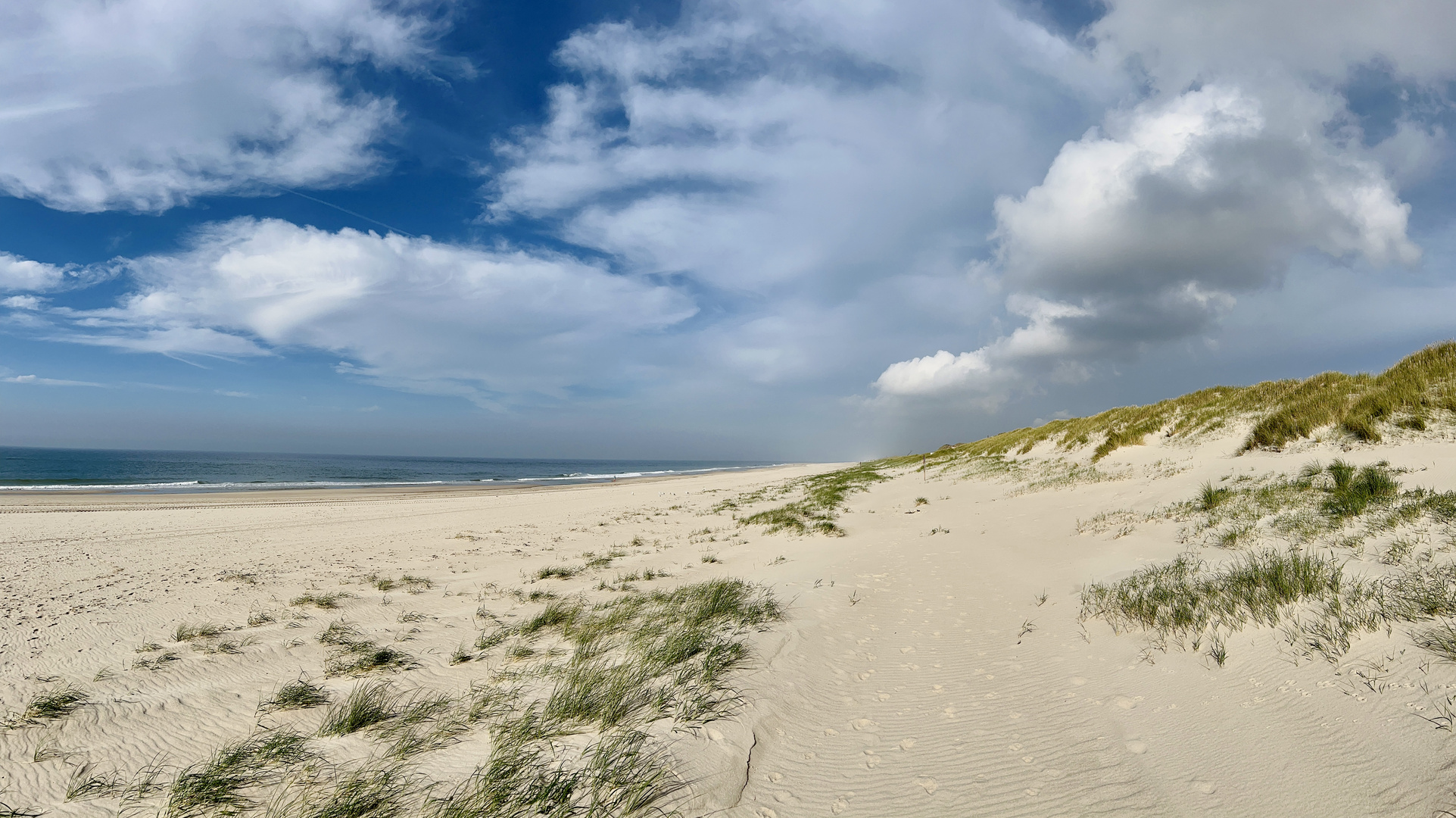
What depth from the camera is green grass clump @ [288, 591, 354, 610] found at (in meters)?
8.10

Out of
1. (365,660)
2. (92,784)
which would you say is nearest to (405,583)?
(365,660)

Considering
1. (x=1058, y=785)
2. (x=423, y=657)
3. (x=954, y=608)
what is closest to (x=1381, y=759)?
(x=1058, y=785)

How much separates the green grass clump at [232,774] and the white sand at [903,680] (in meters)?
0.37

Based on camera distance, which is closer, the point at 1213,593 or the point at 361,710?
the point at 361,710

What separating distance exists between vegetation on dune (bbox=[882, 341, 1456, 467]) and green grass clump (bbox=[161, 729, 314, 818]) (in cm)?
1842

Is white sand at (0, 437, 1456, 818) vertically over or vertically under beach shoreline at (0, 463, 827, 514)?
over

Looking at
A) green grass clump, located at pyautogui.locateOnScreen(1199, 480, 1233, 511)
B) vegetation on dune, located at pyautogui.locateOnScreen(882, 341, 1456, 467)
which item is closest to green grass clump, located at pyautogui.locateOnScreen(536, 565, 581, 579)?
green grass clump, located at pyautogui.locateOnScreen(1199, 480, 1233, 511)

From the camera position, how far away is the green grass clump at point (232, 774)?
3.43 m

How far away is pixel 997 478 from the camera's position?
2325 cm

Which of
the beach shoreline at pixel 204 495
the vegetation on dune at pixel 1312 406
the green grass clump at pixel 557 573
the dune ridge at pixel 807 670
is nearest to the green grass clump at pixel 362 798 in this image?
the dune ridge at pixel 807 670

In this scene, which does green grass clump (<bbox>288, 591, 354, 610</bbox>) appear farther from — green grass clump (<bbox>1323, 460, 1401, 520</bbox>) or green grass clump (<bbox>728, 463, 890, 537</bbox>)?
green grass clump (<bbox>1323, 460, 1401, 520</bbox>)

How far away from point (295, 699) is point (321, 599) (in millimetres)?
3994

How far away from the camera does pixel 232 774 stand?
12.2 feet

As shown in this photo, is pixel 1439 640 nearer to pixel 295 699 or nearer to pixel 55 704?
pixel 295 699
